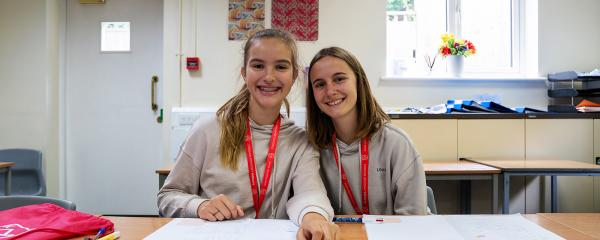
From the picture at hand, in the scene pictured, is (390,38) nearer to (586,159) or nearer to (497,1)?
(497,1)

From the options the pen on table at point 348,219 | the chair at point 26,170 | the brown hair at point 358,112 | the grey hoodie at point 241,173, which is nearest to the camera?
the pen on table at point 348,219

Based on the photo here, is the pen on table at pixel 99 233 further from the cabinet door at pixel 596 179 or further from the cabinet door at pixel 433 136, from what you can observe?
the cabinet door at pixel 596 179

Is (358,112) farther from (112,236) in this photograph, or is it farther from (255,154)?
(112,236)

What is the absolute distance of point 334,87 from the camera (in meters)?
1.23

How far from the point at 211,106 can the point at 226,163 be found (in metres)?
2.21

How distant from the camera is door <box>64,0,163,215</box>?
3.57 m

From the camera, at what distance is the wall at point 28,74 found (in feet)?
11.3

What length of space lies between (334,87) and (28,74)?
3482mm

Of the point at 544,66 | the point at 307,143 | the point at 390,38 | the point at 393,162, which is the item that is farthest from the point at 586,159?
the point at 307,143

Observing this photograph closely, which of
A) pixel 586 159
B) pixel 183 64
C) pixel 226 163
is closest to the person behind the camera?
pixel 226 163

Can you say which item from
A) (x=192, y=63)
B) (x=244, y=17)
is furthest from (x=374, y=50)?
(x=192, y=63)

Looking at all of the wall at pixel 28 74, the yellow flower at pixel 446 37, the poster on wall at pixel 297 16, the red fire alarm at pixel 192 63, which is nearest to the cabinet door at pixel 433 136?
the yellow flower at pixel 446 37

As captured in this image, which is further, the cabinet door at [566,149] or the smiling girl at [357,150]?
the cabinet door at [566,149]

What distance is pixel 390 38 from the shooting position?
3.51m
